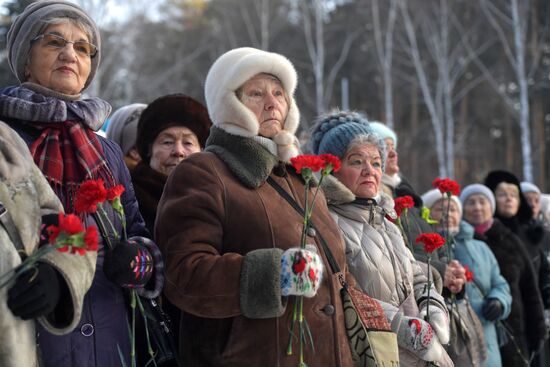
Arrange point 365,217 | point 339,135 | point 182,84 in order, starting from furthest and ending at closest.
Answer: point 182,84 < point 339,135 < point 365,217

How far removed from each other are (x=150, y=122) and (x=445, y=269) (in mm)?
2118

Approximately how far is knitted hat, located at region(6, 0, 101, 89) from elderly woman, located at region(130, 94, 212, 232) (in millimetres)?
1015

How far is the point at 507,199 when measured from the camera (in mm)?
6508

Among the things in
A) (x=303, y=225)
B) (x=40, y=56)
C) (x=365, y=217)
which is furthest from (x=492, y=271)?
(x=40, y=56)

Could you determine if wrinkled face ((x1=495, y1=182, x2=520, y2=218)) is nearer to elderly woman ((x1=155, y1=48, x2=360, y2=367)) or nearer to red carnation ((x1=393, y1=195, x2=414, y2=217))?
red carnation ((x1=393, y1=195, x2=414, y2=217))

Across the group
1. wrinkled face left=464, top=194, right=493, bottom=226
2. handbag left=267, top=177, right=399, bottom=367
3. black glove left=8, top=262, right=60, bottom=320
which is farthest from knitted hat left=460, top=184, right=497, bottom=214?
black glove left=8, top=262, right=60, bottom=320

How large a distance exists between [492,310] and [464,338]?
0.79 meters

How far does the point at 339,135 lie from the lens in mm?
3600

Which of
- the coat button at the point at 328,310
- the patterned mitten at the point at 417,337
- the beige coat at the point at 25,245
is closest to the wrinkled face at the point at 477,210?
the patterned mitten at the point at 417,337

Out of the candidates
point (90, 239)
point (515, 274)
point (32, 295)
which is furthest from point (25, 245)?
point (515, 274)

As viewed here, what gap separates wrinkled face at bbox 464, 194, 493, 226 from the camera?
591 cm

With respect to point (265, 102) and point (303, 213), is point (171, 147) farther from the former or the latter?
point (303, 213)

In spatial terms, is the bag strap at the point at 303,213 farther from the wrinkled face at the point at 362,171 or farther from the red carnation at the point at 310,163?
the wrinkled face at the point at 362,171

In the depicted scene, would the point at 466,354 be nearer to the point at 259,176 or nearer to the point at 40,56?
the point at 259,176
